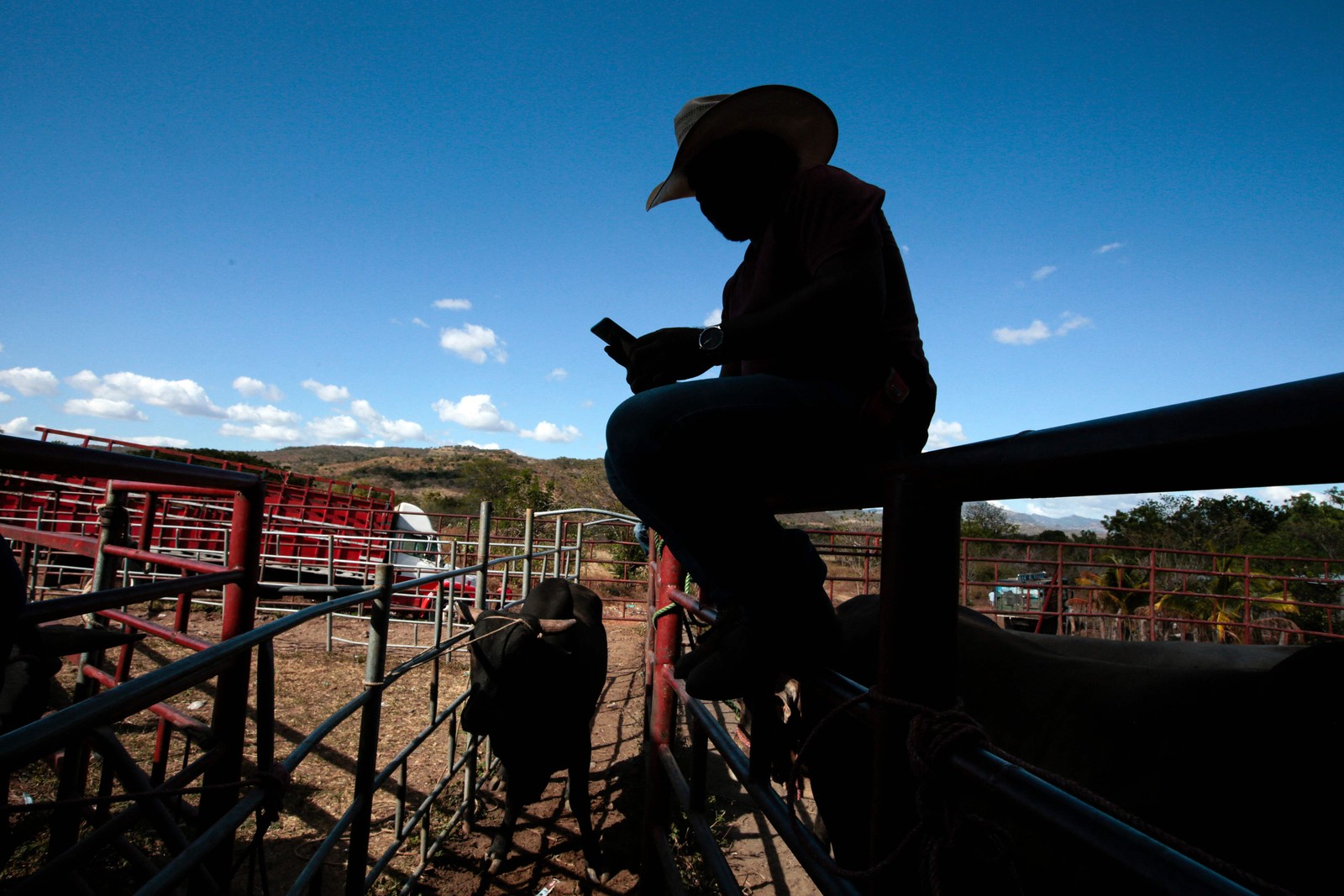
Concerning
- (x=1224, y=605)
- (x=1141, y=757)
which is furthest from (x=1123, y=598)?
(x=1141, y=757)

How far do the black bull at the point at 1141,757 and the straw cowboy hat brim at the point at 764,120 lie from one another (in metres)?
1.18

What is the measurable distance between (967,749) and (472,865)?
412 cm

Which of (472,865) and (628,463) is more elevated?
(628,463)

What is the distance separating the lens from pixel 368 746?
2.47 m

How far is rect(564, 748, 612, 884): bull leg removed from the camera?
12.9 ft

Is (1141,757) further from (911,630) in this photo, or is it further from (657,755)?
(657,755)

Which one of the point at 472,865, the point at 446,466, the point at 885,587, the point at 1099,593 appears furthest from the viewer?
the point at 446,466

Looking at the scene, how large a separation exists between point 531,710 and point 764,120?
11.9ft

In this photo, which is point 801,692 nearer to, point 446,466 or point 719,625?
point 719,625

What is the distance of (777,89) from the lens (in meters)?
1.39

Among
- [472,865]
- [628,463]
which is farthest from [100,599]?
[472,865]

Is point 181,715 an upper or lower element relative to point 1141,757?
lower

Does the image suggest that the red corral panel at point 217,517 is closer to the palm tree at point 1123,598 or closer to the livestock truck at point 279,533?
the livestock truck at point 279,533

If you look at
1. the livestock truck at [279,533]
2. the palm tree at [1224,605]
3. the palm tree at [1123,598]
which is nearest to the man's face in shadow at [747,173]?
the livestock truck at [279,533]
